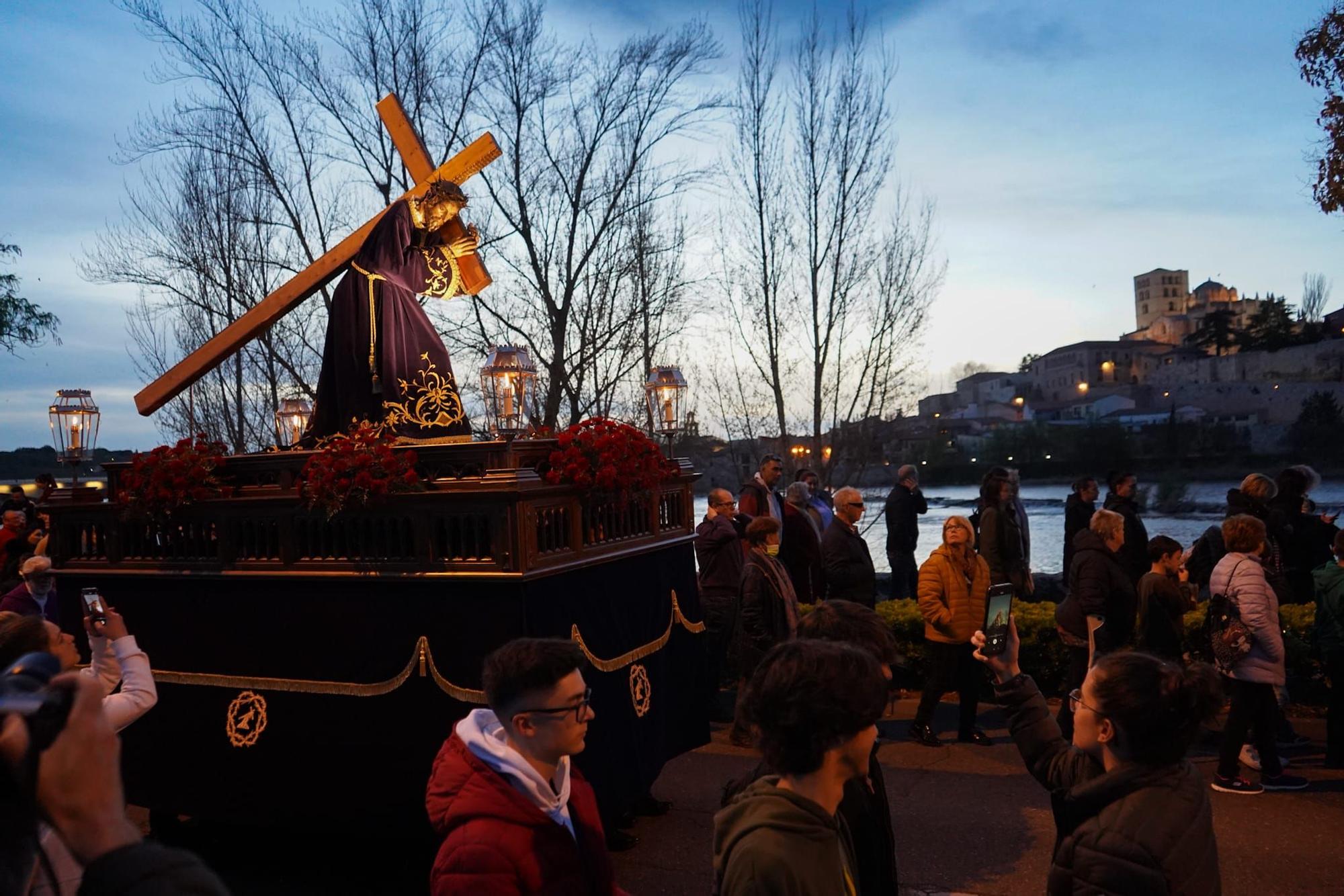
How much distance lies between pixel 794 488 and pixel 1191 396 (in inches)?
806

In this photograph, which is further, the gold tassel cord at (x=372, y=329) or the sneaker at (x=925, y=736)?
the sneaker at (x=925, y=736)

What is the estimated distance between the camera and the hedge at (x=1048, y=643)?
7812 millimetres

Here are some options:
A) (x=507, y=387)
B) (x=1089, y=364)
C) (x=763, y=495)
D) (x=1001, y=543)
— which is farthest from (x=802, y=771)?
(x=1089, y=364)

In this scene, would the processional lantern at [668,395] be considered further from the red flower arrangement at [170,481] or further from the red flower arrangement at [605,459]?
the red flower arrangement at [170,481]

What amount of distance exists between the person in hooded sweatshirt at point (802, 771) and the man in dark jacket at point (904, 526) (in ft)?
30.3

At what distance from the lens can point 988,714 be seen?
26.9 feet

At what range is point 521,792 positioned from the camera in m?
2.54

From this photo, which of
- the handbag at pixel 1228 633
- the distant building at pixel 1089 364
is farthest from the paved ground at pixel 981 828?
the distant building at pixel 1089 364

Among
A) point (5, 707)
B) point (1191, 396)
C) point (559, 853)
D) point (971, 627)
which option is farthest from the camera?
point (1191, 396)

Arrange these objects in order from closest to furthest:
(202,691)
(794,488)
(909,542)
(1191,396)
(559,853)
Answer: (559,853) → (202,691) → (794,488) → (909,542) → (1191,396)

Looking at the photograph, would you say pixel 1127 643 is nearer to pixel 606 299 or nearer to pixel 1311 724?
pixel 1311 724

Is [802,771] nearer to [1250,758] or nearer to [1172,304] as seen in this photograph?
[1250,758]

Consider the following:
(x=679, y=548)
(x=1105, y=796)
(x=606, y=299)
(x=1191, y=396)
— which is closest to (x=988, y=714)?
(x=679, y=548)

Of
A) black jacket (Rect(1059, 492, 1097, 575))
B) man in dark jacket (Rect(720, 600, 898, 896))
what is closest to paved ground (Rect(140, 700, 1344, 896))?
man in dark jacket (Rect(720, 600, 898, 896))
